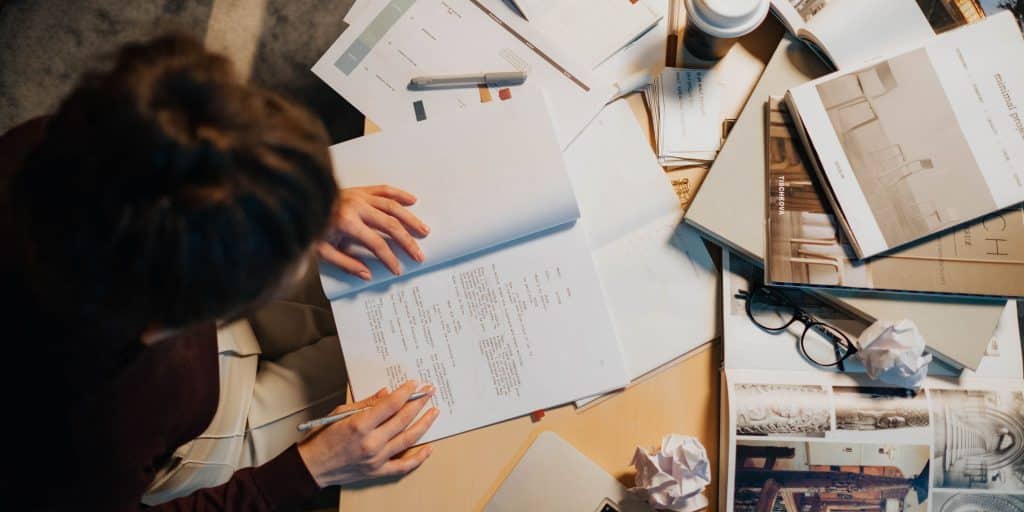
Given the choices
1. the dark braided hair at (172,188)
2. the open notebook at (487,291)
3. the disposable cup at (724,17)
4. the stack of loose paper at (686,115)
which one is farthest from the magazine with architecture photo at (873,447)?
the dark braided hair at (172,188)

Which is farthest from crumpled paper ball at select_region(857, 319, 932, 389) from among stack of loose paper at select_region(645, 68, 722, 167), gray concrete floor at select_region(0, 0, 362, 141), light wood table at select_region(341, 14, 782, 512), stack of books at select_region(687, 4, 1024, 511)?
gray concrete floor at select_region(0, 0, 362, 141)

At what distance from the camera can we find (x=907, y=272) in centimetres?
75

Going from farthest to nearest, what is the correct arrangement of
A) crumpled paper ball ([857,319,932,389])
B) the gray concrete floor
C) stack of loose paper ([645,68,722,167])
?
1. the gray concrete floor
2. stack of loose paper ([645,68,722,167])
3. crumpled paper ball ([857,319,932,389])

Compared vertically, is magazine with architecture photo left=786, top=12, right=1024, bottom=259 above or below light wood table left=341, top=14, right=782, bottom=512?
above

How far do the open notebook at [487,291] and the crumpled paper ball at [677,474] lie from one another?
0.09 metres

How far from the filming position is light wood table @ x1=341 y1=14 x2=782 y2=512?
77 cm

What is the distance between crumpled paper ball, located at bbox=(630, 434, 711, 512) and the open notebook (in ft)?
0.29

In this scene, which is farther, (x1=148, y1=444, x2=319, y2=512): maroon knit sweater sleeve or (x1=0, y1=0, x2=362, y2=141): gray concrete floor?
(x1=0, y1=0, x2=362, y2=141): gray concrete floor

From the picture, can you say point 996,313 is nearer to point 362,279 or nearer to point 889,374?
point 889,374

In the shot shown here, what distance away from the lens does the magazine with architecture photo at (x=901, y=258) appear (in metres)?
0.74

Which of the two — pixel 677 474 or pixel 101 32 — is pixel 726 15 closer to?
pixel 677 474

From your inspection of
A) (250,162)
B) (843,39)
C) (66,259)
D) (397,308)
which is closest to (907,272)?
(843,39)

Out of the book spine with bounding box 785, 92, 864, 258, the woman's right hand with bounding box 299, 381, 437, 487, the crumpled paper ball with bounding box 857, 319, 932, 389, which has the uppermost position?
the book spine with bounding box 785, 92, 864, 258

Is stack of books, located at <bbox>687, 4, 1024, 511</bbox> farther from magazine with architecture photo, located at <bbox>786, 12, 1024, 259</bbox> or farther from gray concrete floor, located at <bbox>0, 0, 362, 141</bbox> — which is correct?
gray concrete floor, located at <bbox>0, 0, 362, 141</bbox>
